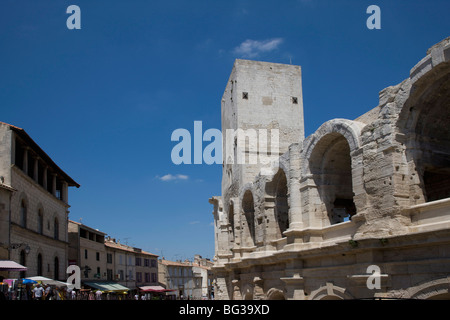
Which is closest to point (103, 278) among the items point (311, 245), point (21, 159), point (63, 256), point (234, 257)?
point (63, 256)

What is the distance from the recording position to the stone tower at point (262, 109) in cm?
2505

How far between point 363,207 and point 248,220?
11081 millimetres

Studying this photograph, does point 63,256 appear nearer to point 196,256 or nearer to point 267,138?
point 267,138

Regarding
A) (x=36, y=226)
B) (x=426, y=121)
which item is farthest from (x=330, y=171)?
(x=36, y=226)

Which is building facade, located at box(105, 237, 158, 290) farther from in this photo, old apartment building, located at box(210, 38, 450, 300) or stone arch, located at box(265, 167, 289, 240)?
stone arch, located at box(265, 167, 289, 240)

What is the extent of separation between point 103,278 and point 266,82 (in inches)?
1029

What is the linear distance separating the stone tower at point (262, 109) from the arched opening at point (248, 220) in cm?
166

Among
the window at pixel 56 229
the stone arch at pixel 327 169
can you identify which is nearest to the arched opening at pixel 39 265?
the window at pixel 56 229

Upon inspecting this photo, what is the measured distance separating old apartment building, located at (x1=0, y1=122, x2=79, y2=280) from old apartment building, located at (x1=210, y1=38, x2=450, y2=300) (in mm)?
10104

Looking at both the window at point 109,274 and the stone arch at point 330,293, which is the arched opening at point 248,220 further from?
the window at point 109,274

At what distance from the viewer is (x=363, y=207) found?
Result: 12203 millimetres

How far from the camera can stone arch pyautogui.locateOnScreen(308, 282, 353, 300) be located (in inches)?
508

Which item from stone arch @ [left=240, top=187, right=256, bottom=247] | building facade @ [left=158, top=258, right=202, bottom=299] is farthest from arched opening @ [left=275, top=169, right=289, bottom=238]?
building facade @ [left=158, top=258, right=202, bottom=299]

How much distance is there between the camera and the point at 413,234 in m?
10.2
